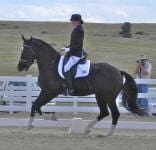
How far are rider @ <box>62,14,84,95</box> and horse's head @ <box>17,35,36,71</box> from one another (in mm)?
858

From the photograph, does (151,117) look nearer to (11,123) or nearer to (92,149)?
(11,123)

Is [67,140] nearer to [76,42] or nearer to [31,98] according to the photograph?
[76,42]

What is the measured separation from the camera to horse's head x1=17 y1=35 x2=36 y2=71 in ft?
46.4

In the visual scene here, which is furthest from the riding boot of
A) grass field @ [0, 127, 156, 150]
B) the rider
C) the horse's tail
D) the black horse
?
the horse's tail

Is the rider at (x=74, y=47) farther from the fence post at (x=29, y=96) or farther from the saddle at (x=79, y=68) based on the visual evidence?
the fence post at (x=29, y=96)

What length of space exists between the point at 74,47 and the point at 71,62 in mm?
373

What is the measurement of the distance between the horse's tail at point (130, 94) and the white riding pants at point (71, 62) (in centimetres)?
130

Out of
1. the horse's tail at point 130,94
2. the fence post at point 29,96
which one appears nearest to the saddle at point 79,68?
the horse's tail at point 130,94

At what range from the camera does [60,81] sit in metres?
14.0

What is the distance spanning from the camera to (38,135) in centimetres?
1359

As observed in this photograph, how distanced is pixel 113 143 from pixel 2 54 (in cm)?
5785

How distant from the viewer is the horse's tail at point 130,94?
47.5ft

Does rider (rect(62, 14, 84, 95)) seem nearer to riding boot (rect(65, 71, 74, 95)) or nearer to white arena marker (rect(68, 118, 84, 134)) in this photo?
riding boot (rect(65, 71, 74, 95))

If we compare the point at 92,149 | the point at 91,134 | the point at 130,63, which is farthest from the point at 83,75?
the point at 130,63
